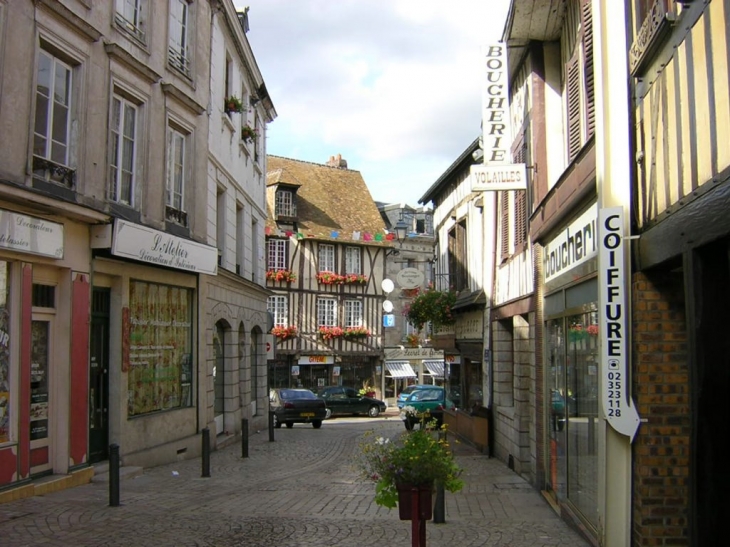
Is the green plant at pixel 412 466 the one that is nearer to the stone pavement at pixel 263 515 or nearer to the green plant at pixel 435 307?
the stone pavement at pixel 263 515

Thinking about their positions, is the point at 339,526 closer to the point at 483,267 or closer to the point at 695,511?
the point at 695,511

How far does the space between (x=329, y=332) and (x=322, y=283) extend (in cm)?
254

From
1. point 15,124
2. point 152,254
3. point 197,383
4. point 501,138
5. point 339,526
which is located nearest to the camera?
point 339,526

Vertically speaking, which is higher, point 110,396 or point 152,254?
point 152,254

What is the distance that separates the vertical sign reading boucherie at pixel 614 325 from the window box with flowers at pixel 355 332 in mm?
33699

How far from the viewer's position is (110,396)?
38.7ft

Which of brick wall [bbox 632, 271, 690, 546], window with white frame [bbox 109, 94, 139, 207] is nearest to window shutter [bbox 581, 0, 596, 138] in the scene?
brick wall [bbox 632, 271, 690, 546]

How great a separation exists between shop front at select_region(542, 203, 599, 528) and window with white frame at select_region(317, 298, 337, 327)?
2931cm

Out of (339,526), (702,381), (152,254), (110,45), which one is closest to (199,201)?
(152,254)

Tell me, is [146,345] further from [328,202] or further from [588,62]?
[328,202]

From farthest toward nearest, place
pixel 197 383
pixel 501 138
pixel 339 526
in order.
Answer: pixel 197 383 < pixel 501 138 < pixel 339 526

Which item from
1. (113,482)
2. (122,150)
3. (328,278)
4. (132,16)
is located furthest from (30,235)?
(328,278)

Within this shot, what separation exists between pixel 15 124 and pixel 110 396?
459 centimetres

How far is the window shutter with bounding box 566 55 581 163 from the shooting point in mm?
8672
